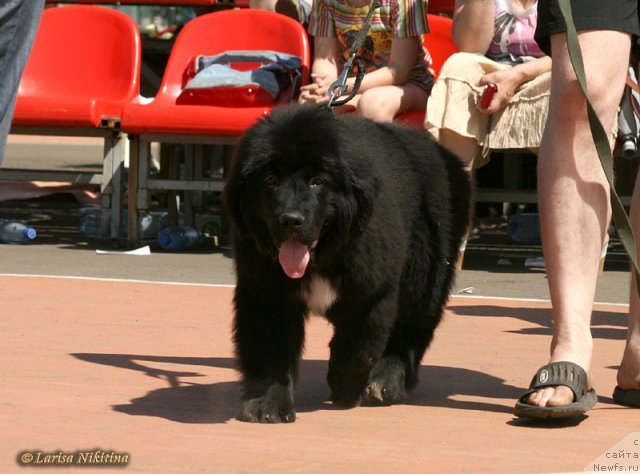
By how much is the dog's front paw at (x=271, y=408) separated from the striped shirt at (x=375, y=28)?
4.37 meters

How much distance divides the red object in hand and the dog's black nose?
403cm

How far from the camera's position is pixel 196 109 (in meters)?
8.77

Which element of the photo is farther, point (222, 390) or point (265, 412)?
point (222, 390)

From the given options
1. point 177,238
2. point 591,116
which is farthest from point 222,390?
point 177,238

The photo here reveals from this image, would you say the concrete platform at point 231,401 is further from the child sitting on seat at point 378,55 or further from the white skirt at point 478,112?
the child sitting on seat at point 378,55

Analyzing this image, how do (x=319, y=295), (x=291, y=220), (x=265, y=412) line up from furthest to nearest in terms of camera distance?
1. (x=319, y=295)
2. (x=265, y=412)
3. (x=291, y=220)

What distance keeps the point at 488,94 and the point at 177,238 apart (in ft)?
9.02

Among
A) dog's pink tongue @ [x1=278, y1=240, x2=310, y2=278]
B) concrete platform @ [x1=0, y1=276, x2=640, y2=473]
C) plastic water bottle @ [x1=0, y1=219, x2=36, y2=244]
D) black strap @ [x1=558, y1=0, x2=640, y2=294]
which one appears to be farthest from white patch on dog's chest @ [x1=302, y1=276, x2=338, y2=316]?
plastic water bottle @ [x1=0, y1=219, x2=36, y2=244]

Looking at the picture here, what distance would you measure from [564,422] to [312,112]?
131cm

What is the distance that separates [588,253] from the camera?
4246 millimetres

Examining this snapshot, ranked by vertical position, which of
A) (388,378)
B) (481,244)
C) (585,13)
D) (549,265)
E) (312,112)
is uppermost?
(585,13)

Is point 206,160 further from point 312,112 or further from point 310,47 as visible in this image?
point 312,112

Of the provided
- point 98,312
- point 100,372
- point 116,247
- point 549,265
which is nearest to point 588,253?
point 549,265

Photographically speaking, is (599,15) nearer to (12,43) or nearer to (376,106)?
(12,43)
